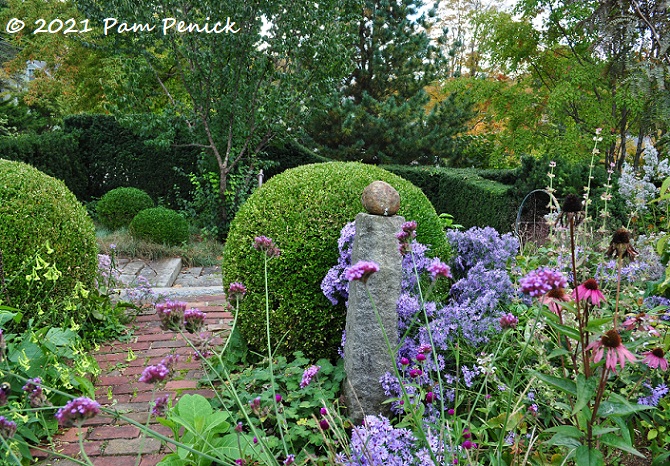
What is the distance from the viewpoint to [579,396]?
53.2 inches

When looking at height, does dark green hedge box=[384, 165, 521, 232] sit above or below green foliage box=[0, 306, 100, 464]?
above

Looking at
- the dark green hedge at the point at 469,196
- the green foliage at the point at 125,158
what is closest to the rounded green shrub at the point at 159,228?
the green foliage at the point at 125,158

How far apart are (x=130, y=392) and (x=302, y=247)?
1.34 meters

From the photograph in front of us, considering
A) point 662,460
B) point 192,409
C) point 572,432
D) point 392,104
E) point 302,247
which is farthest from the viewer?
point 392,104

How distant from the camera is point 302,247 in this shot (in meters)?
3.02

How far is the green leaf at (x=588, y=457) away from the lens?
1.38 meters

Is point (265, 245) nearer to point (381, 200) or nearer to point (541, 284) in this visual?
point (381, 200)

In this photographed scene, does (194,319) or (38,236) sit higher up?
(194,319)

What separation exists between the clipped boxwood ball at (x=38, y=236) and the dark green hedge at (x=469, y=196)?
15.8 ft

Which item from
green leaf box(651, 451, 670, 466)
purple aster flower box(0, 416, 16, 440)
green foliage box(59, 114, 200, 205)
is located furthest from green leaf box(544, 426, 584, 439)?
green foliage box(59, 114, 200, 205)

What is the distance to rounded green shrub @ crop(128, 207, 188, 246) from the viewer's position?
745 centimetres

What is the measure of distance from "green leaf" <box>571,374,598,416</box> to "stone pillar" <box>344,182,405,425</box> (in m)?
1.12

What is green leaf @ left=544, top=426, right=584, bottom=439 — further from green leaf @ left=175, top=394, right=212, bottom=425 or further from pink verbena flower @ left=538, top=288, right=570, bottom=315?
green leaf @ left=175, top=394, right=212, bottom=425

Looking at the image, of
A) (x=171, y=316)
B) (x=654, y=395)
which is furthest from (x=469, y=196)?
(x=171, y=316)
